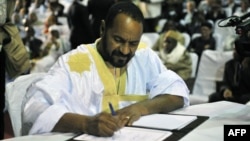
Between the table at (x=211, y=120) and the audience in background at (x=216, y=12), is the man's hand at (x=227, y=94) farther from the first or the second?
the audience in background at (x=216, y=12)

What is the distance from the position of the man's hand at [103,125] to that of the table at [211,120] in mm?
76

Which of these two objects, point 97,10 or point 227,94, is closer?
point 227,94

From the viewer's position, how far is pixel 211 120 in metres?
1.69

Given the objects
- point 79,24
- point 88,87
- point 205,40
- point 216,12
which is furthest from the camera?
point 216,12

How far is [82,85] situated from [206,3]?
18.9 ft

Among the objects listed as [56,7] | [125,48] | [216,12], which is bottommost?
[216,12]

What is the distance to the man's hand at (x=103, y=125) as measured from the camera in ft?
4.74

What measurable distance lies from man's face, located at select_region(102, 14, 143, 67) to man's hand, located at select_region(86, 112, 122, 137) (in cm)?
34

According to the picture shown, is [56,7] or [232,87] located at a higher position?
[56,7]

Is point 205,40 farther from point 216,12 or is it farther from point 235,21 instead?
point 235,21

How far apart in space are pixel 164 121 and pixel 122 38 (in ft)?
1.18

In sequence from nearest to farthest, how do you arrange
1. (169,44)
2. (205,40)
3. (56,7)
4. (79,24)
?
(169,44) < (205,40) < (79,24) < (56,7)

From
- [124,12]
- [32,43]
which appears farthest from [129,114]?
[32,43]

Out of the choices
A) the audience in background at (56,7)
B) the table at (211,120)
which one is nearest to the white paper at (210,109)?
the table at (211,120)
